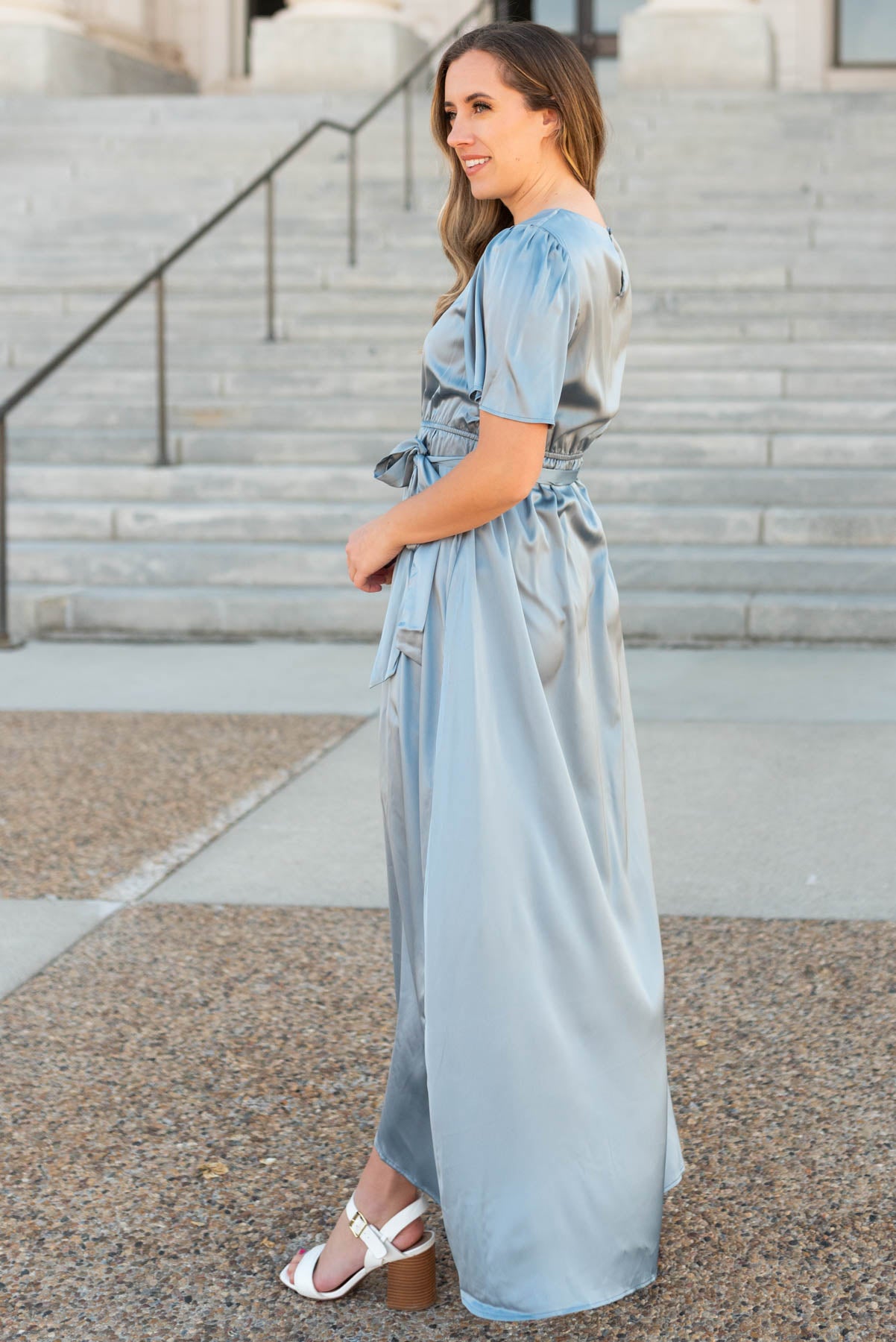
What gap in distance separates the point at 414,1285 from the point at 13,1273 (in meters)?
0.63

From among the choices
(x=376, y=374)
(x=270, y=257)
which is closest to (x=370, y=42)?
(x=270, y=257)

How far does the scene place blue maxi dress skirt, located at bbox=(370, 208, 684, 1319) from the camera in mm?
2225

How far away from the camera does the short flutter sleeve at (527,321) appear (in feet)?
7.08

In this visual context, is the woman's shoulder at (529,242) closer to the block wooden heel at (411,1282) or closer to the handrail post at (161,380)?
the block wooden heel at (411,1282)

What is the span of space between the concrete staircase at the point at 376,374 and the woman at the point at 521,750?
216 inches

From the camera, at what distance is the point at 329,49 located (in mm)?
17875

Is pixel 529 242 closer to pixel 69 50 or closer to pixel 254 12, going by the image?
pixel 69 50

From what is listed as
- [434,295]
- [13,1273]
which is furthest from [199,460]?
[13,1273]

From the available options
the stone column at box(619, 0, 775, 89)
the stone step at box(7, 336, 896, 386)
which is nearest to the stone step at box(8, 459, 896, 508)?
the stone step at box(7, 336, 896, 386)

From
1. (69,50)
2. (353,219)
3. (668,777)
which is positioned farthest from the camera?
(69,50)

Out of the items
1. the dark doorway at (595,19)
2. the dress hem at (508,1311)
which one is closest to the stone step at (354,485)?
the dress hem at (508,1311)

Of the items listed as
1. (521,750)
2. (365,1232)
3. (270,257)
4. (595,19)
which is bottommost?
(365,1232)

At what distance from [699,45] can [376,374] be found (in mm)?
8995

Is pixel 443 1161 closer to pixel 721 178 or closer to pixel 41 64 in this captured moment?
pixel 721 178
